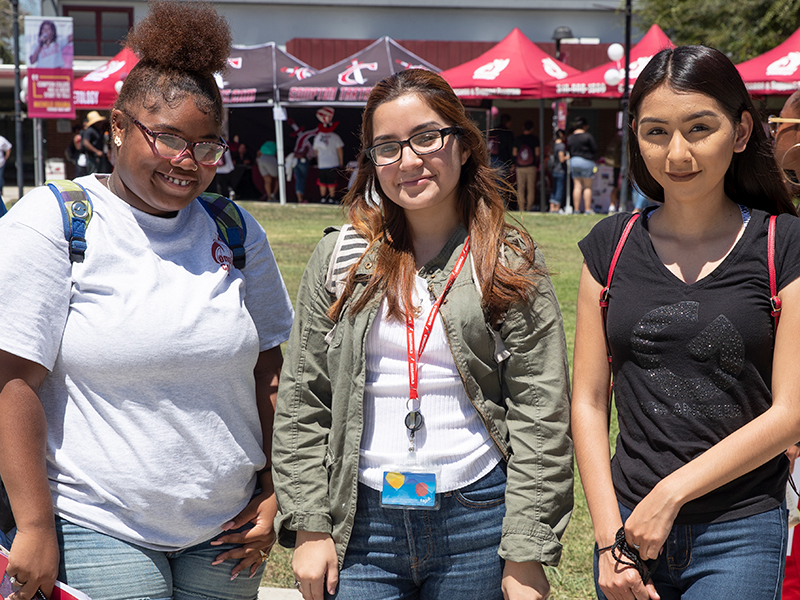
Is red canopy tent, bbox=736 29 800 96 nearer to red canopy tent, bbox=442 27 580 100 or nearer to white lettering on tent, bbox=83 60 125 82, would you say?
red canopy tent, bbox=442 27 580 100

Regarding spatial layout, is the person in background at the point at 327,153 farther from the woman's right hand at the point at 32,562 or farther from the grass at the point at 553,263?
the woman's right hand at the point at 32,562

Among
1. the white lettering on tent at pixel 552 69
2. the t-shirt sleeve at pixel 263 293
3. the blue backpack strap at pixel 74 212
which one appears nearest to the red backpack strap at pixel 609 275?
the t-shirt sleeve at pixel 263 293

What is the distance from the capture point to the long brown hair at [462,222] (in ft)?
7.00

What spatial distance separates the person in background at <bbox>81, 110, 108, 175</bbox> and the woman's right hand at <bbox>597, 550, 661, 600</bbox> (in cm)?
1922

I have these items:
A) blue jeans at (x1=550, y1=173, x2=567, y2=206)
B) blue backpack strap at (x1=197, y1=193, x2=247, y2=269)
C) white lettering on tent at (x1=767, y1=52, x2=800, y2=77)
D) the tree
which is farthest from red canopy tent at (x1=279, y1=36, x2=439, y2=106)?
blue backpack strap at (x1=197, y1=193, x2=247, y2=269)

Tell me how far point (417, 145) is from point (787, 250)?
92 centimetres

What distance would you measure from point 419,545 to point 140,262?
38.8 inches

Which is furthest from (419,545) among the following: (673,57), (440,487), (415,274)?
(673,57)

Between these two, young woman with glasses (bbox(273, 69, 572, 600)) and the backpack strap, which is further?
the backpack strap

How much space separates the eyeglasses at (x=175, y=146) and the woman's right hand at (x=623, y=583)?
1.42 meters

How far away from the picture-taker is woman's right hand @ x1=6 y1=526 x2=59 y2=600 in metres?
1.93

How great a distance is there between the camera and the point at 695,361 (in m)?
1.98

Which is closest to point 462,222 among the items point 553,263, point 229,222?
point 229,222

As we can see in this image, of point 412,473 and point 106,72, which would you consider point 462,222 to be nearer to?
point 412,473
